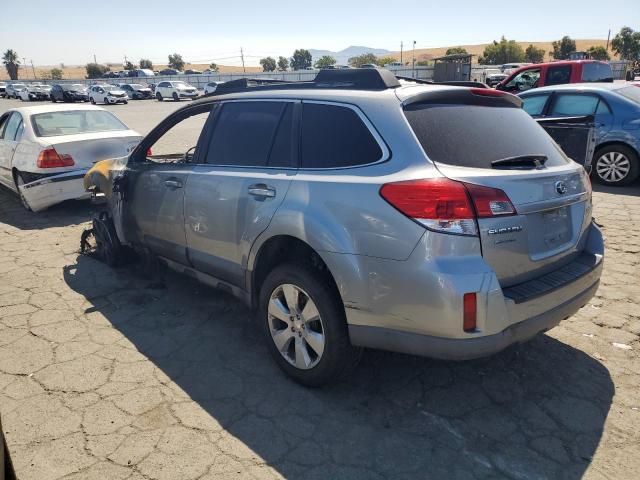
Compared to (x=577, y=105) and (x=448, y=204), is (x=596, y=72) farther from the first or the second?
(x=448, y=204)

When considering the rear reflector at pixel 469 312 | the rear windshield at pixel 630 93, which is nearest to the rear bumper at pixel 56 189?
the rear reflector at pixel 469 312

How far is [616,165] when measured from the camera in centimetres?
812

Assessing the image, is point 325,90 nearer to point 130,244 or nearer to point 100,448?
point 100,448

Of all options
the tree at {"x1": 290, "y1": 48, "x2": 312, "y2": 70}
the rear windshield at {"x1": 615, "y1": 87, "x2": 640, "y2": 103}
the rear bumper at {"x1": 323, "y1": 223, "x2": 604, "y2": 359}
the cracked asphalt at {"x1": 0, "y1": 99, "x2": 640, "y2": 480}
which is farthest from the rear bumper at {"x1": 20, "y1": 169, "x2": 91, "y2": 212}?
the tree at {"x1": 290, "y1": 48, "x2": 312, "y2": 70}

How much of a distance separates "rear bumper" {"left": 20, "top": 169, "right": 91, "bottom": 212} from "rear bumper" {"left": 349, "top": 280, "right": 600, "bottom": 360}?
5.74 m

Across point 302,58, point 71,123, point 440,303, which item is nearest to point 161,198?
point 440,303

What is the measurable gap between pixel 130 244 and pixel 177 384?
2.11 metres

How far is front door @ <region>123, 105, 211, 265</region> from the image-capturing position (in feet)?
12.9

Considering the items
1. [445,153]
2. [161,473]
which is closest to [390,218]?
[445,153]

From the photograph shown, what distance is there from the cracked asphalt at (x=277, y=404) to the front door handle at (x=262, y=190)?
119 centimetres

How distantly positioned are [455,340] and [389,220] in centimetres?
68

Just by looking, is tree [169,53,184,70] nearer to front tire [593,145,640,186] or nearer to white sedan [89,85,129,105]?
white sedan [89,85,129,105]

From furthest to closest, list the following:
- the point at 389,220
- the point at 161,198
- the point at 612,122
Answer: the point at 612,122 → the point at 161,198 → the point at 389,220

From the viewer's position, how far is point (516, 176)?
254 centimetres
